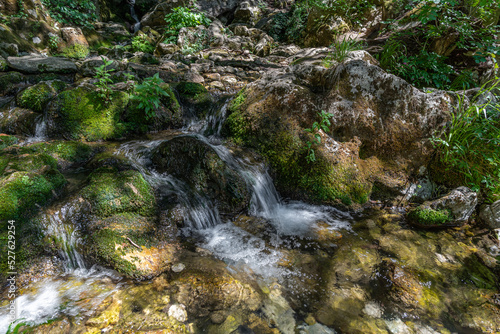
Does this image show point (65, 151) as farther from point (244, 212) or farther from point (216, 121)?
point (244, 212)

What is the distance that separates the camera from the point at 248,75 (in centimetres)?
859

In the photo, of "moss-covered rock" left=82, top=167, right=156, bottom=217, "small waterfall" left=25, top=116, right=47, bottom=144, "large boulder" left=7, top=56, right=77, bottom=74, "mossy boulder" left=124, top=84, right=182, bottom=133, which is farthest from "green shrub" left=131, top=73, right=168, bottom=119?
"large boulder" left=7, top=56, right=77, bottom=74

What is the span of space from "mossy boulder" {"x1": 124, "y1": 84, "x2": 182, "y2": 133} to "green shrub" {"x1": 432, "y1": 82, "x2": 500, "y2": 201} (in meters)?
5.45

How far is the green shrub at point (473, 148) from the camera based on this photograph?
377 centimetres

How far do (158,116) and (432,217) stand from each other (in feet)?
19.0

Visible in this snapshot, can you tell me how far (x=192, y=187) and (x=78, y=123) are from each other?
293cm

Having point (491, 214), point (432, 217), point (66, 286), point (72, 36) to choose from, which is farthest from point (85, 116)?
point (72, 36)

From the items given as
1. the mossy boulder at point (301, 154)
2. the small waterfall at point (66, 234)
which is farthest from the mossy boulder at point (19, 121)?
the mossy boulder at point (301, 154)

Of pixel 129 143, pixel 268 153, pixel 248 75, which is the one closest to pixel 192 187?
pixel 268 153

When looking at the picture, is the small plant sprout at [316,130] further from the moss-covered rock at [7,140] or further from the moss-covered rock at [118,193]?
the moss-covered rock at [7,140]

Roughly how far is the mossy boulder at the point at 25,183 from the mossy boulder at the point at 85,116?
1461mm

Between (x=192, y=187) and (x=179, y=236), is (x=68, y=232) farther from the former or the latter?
(x=192, y=187)

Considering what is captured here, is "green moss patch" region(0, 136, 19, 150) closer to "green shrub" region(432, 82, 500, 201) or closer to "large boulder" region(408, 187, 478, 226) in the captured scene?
"large boulder" region(408, 187, 478, 226)

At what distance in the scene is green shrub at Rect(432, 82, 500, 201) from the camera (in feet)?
12.4
